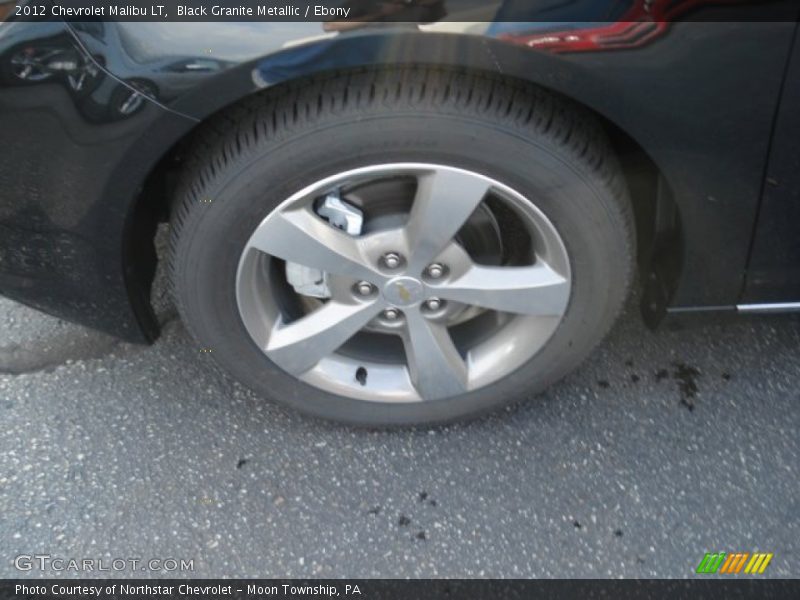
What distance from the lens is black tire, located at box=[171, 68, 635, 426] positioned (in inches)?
63.4

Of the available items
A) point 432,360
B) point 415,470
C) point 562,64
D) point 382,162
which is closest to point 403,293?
point 432,360

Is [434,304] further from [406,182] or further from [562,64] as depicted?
[562,64]

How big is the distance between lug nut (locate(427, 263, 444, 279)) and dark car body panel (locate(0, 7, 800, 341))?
0.48m

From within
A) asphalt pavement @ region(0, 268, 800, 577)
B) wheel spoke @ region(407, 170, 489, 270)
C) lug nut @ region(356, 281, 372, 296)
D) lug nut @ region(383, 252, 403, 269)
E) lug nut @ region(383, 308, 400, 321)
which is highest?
wheel spoke @ region(407, 170, 489, 270)

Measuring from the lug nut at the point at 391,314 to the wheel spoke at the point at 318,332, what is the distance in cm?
3

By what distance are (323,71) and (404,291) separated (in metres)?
0.55

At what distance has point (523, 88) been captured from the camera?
1667 millimetres

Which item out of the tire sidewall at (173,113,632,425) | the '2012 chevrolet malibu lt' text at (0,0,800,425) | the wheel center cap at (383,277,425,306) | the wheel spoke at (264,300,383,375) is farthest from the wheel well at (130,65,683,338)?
the wheel center cap at (383,277,425,306)

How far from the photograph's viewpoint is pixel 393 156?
1654 mm

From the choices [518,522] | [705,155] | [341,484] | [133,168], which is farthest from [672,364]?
[133,168]

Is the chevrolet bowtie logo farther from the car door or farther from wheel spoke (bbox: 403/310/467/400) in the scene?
the car door

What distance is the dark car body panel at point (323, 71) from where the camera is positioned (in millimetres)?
1498

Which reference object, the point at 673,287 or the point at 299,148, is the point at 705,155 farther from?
the point at 299,148

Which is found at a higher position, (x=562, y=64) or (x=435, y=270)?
(x=562, y=64)
